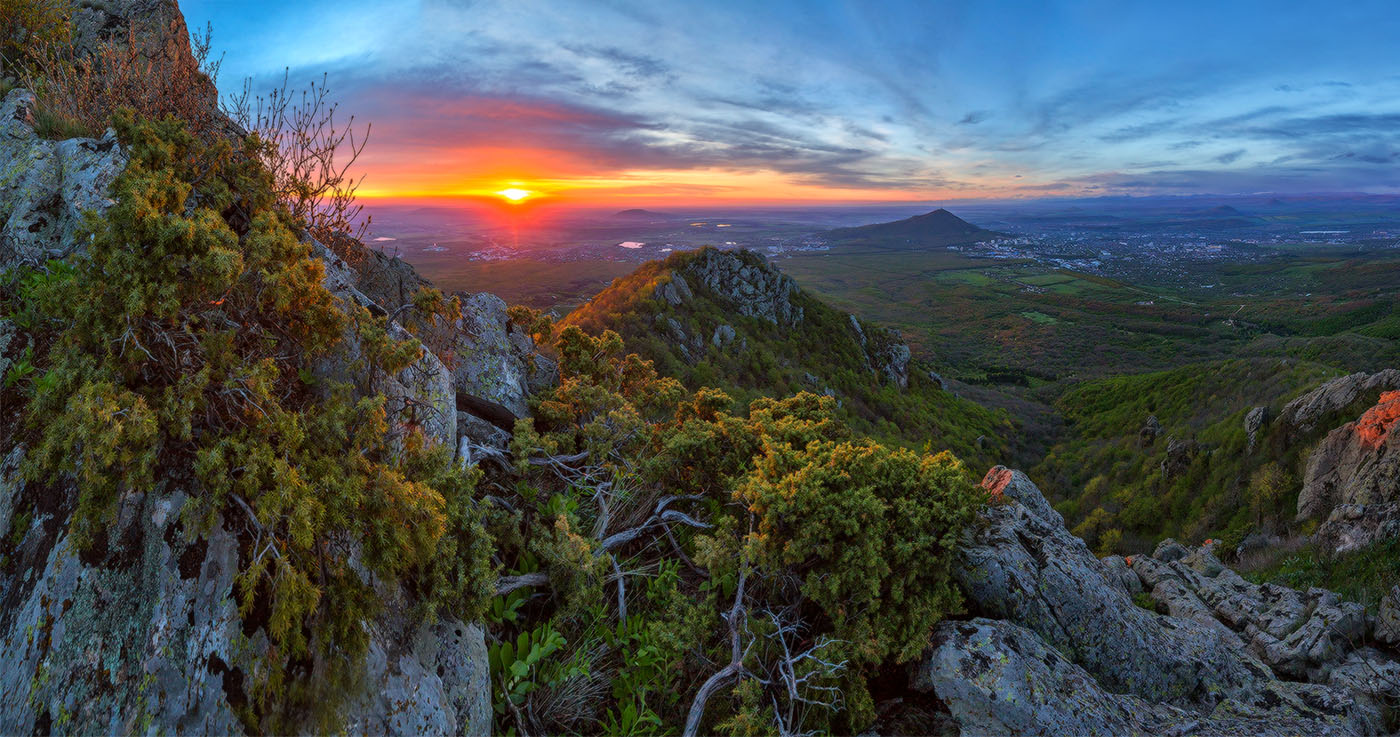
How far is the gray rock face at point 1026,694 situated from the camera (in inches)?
171

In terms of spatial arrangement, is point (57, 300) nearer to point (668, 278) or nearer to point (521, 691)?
point (521, 691)

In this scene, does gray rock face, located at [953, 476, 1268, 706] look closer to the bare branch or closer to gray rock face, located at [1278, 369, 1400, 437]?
the bare branch

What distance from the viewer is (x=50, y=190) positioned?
418cm

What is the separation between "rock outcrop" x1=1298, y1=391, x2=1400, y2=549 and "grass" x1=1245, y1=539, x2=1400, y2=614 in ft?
1.43

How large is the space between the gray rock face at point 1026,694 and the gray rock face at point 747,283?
4753 cm

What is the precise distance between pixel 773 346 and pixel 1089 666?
4553 centimetres

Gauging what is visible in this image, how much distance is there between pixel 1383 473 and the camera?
13711mm

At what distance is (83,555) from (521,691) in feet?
8.43

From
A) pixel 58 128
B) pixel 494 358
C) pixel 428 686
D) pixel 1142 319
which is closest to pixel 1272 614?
pixel 428 686

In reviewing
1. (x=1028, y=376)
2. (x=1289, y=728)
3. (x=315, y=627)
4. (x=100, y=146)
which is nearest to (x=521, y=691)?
(x=315, y=627)

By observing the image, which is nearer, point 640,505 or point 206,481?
point 206,481

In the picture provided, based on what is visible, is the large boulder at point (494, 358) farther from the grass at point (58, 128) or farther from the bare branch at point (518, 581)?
the grass at point (58, 128)

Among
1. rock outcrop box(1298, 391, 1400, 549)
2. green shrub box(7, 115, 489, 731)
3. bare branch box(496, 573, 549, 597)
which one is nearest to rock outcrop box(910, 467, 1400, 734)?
bare branch box(496, 573, 549, 597)

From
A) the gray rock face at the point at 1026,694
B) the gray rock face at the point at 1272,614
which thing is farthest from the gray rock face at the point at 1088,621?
the gray rock face at the point at 1272,614
